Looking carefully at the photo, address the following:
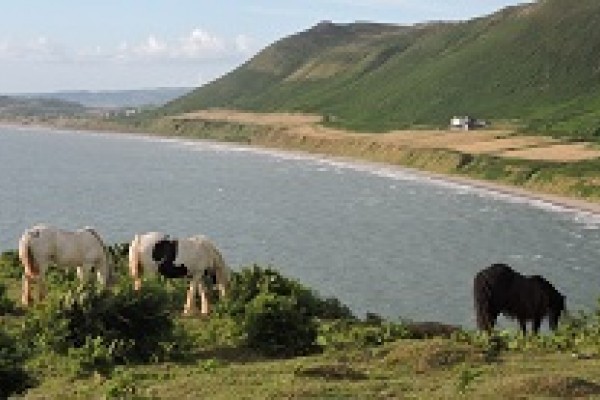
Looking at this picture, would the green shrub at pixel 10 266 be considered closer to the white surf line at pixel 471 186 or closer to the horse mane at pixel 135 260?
Result: the horse mane at pixel 135 260

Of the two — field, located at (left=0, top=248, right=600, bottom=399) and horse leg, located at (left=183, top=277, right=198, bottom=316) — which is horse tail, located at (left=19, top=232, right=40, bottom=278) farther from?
horse leg, located at (left=183, top=277, right=198, bottom=316)

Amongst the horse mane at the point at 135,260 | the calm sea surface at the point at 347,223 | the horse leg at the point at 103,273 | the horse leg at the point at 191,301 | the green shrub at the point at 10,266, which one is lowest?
the calm sea surface at the point at 347,223

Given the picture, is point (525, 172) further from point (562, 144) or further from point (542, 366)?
point (542, 366)

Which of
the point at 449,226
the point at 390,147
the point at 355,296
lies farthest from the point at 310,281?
the point at 390,147

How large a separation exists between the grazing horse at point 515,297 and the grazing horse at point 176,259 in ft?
24.6

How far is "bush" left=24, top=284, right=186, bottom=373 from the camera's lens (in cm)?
1752

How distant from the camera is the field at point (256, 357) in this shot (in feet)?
47.4


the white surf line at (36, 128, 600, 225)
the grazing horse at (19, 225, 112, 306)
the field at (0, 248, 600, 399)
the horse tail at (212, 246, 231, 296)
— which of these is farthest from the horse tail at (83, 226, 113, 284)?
the white surf line at (36, 128, 600, 225)

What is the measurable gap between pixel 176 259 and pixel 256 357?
4.66 metres

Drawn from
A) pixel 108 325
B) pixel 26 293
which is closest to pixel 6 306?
pixel 26 293

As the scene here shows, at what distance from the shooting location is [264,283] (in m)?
21.6

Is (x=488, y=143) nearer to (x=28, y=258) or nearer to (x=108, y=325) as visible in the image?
(x=28, y=258)

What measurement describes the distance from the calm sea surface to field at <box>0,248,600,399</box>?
26.0 metres

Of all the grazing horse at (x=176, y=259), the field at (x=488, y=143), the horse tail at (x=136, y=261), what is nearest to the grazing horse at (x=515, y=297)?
→ the grazing horse at (x=176, y=259)
